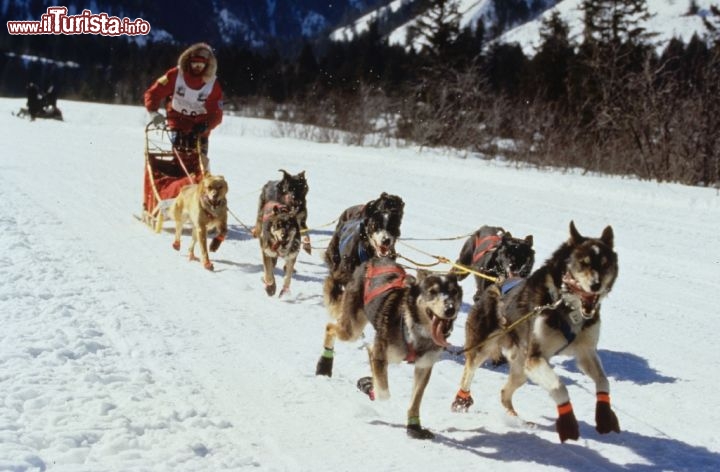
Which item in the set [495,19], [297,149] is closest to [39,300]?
[297,149]

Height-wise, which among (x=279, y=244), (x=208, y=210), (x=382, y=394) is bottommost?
(x=382, y=394)

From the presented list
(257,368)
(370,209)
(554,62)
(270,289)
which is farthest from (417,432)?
(554,62)

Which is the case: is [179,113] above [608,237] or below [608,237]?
above

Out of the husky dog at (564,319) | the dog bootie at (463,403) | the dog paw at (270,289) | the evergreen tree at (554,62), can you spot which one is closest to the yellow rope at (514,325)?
the husky dog at (564,319)

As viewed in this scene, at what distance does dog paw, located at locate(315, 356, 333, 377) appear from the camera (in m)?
3.96

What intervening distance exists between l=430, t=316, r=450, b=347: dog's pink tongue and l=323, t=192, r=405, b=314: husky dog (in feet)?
4.89

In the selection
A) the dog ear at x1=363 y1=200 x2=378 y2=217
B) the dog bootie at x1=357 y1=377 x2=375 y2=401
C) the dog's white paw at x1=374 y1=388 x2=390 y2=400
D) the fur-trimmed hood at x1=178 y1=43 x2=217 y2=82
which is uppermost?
the fur-trimmed hood at x1=178 y1=43 x2=217 y2=82

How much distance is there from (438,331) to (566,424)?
2.25ft

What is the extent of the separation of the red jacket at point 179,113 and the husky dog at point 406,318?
489 cm

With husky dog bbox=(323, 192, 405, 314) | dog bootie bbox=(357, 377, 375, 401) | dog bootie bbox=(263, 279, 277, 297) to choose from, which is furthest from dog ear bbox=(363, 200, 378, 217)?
dog bootie bbox=(357, 377, 375, 401)

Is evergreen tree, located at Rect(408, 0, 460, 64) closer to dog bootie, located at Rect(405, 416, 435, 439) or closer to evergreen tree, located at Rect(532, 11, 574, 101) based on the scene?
evergreen tree, located at Rect(532, 11, 574, 101)

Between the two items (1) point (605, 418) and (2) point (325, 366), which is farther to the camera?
(2) point (325, 366)

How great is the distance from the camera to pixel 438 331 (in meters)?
3.13

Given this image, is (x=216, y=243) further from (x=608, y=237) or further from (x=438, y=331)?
(x=608, y=237)
